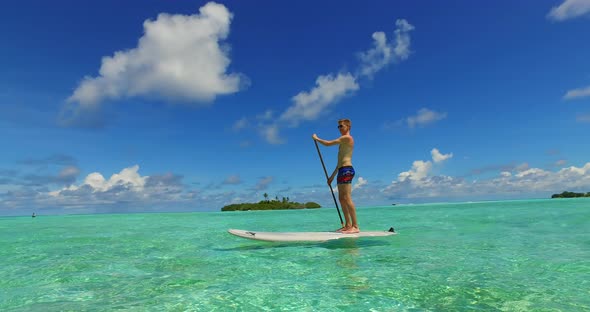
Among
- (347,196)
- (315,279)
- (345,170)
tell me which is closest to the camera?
(315,279)

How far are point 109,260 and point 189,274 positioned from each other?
395cm

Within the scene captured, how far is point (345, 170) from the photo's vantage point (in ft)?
37.6

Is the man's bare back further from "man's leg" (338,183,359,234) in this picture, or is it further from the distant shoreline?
the distant shoreline

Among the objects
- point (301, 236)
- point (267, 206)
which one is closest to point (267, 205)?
point (267, 206)

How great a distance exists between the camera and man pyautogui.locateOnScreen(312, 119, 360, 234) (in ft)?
37.3

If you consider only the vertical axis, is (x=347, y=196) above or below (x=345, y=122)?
below

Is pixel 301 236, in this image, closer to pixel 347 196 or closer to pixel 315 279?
pixel 347 196

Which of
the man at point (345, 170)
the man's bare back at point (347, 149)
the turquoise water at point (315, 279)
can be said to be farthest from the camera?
the man's bare back at point (347, 149)

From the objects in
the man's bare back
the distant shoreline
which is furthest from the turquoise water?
the distant shoreline

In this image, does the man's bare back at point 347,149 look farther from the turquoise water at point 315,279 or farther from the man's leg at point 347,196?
the turquoise water at point 315,279

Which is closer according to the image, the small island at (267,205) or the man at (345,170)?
the man at (345,170)

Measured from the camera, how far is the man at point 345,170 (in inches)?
447

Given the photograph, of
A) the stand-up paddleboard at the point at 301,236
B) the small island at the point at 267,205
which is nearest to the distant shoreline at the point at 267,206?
the small island at the point at 267,205

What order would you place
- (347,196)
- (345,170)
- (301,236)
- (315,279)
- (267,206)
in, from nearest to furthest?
(315,279) → (347,196) → (345,170) → (301,236) → (267,206)
